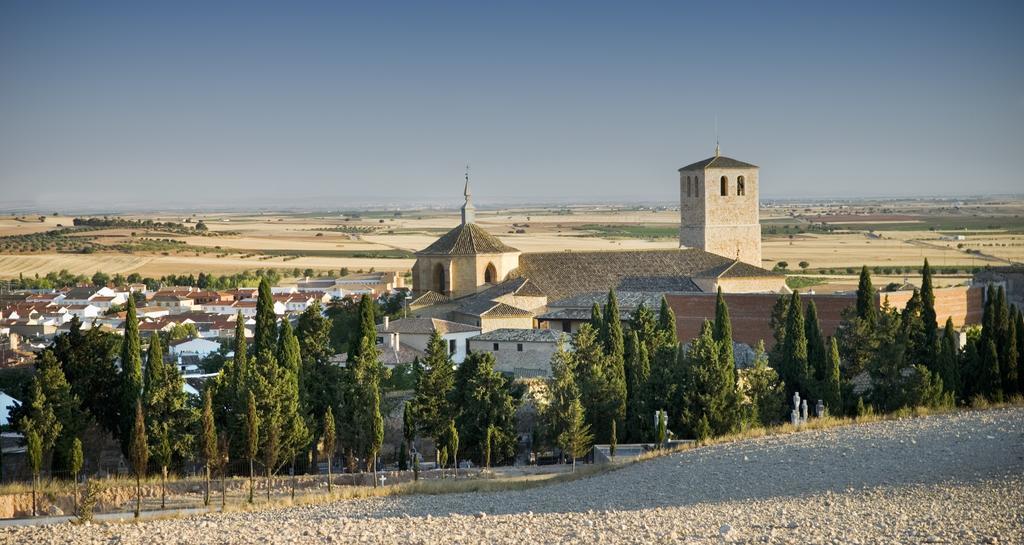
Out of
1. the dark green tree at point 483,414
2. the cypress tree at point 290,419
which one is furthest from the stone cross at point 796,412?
the cypress tree at point 290,419

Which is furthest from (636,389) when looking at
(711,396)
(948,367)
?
(948,367)

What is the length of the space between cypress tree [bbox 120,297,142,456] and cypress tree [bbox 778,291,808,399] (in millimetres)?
14714

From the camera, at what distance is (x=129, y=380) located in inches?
1163

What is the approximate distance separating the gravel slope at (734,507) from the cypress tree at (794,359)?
732cm

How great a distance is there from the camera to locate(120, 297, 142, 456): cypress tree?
96.5 feet

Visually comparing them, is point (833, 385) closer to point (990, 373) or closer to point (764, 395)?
point (764, 395)

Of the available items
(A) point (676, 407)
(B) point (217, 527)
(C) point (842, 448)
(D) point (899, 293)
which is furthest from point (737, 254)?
(B) point (217, 527)

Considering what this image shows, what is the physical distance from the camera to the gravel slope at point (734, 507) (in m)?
18.9

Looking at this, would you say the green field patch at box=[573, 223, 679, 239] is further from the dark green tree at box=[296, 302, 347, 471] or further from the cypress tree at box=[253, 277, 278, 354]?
the dark green tree at box=[296, 302, 347, 471]

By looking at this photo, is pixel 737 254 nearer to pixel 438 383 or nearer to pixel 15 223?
pixel 438 383

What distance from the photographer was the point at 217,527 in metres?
21.5

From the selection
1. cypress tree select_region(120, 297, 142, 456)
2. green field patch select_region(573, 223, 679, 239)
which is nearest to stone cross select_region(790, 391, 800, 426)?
cypress tree select_region(120, 297, 142, 456)

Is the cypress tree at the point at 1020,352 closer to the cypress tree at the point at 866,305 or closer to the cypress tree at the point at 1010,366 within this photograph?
the cypress tree at the point at 1010,366

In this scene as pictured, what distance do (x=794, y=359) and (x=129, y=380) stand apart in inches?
601
